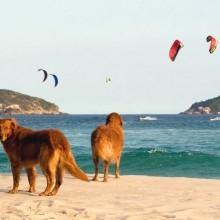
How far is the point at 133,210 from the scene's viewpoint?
28.0ft

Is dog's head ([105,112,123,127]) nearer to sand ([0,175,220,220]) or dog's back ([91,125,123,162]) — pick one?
dog's back ([91,125,123,162])

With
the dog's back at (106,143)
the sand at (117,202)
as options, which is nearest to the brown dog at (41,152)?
the sand at (117,202)

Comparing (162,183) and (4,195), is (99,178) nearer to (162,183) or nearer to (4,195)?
(162,183)

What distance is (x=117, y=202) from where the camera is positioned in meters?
9.23

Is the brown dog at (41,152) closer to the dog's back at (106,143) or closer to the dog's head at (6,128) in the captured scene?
the dog's head at (6,128)

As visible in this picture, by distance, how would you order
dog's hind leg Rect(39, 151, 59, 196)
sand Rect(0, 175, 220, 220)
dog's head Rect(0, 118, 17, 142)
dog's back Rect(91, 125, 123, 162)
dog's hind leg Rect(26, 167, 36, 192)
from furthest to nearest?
dog's back Rect(91, 125, 123, 162), dog's hind leg Rect(26, 167, 36, 192), dog's head Rect(0, 118, 17, 142), dog's hind leg Rect(39, 151, 59, 196), sand Rect(0, 175, 220, 220)

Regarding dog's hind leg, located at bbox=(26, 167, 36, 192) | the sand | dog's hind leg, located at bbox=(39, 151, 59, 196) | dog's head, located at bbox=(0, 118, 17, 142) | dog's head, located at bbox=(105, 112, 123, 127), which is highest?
dog's head, located at bbox=(105, 112, 123, 127)

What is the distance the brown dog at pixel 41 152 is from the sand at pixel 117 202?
0.34 metres

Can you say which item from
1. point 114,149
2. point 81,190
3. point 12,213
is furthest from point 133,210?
point 114,149

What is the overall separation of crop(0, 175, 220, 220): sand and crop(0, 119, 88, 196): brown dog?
335 millimetres

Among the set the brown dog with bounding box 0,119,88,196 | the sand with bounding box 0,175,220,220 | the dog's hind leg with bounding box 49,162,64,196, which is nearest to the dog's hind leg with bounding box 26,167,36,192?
the brown dog with bounding box 0,119,88,196

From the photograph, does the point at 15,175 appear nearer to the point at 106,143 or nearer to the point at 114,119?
the point at 106,143

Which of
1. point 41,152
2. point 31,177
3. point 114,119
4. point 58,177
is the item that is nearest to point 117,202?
point 58,177

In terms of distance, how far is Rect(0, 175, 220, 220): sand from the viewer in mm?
8125
